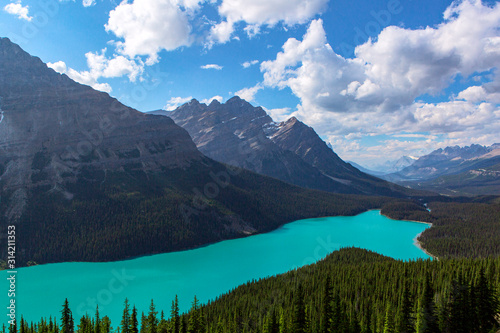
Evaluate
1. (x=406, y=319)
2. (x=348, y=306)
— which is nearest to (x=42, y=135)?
(x=348, y=306)

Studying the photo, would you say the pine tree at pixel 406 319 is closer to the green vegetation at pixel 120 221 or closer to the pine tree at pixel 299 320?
the pine tree at pixel 299 320

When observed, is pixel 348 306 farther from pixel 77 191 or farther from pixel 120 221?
pixel 77 191

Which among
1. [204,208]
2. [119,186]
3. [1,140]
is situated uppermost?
[1,140]

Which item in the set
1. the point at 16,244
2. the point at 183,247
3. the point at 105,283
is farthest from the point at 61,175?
the point at 105,283

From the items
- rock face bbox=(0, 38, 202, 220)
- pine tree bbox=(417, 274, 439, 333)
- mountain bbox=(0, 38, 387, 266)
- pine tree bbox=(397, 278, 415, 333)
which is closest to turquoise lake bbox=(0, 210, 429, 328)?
mountain bbox=(0, 38, 387, 266)

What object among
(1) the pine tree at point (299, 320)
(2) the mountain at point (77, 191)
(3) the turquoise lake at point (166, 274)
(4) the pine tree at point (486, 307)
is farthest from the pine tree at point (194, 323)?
(2) the mountain at point (77, 191)

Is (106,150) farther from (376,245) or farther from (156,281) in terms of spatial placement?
(376,245)

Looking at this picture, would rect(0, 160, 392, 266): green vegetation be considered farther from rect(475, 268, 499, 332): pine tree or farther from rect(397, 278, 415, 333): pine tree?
rect(475, 268, 499, 332): pine tree
